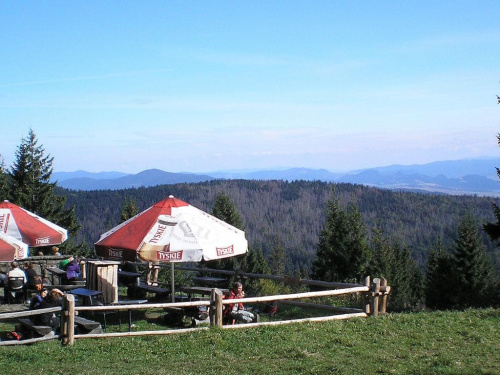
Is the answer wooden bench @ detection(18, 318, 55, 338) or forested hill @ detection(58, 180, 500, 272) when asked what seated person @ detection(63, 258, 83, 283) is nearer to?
wooden bench @ detection(18, 318, 55, 338)

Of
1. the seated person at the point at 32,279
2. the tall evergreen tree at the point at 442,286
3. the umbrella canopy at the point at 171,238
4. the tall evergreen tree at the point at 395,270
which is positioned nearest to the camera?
the umbrella canopy at the point at 171,238

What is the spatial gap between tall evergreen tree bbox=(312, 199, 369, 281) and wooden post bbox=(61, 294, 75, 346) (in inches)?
1653

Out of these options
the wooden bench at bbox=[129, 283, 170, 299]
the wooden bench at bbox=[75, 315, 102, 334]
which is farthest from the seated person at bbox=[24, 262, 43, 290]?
the wooden bench at bbox=[75, 315, 102, 334]

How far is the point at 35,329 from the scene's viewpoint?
9758 millimetres

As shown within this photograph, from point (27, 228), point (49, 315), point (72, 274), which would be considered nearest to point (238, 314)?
point (49, 315)

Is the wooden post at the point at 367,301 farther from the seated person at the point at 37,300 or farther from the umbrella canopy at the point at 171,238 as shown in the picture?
the seated person at the point at 37,300

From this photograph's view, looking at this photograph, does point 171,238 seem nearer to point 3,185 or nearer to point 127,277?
point 127,277

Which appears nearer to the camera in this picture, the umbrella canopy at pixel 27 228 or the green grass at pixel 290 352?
the green grass at pixel 290 352

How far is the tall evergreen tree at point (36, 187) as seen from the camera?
140 ft

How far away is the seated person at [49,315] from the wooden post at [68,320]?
843 mm

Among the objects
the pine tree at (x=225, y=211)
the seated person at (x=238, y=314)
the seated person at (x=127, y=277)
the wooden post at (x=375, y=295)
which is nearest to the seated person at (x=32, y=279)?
the seated person at (x=127, y=277)

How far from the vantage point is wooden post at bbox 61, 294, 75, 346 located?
9.32 m

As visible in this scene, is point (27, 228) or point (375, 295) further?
point (27, 228)

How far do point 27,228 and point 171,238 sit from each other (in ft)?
20.7
